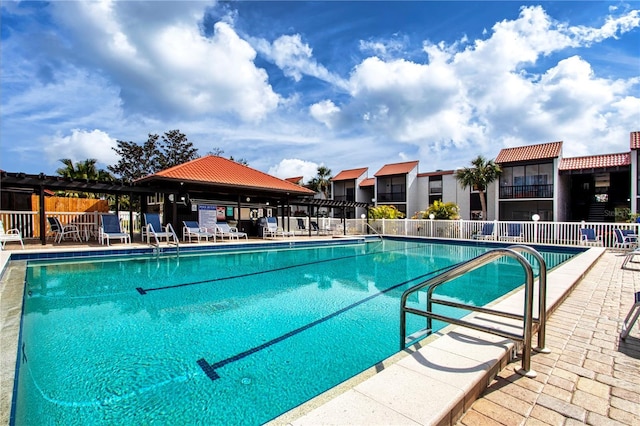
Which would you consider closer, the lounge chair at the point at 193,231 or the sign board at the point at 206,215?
the lounge chair at the point at 193,231

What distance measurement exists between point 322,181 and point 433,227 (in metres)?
21.0

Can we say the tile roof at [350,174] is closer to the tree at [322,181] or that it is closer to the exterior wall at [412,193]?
the tree at [322,181]

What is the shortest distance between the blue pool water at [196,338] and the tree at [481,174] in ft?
54.1

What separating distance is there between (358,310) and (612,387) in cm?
348

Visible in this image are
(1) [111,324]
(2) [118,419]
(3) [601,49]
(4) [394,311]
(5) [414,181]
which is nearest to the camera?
(2) [118,419]

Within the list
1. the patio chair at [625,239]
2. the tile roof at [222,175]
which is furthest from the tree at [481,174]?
the tile roof at [222,175]

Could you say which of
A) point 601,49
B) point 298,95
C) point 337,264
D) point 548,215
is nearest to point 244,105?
point 298,95

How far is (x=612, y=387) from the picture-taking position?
7.19 feet

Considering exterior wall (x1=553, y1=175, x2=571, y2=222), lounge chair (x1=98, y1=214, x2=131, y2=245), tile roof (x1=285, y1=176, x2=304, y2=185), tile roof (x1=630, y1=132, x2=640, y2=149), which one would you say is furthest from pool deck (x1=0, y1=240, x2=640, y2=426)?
tile roof (x1=285, y1=176, x2=304, y2=185)

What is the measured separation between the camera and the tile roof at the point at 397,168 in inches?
1134

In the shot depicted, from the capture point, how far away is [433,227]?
18.6 meters

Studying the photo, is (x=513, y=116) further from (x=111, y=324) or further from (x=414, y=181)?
(x=111, y=324)

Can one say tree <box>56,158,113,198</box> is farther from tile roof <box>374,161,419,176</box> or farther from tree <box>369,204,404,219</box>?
tile roof <box>374,161,419,176</box>

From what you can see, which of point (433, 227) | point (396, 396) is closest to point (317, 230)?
point (433, 227)
